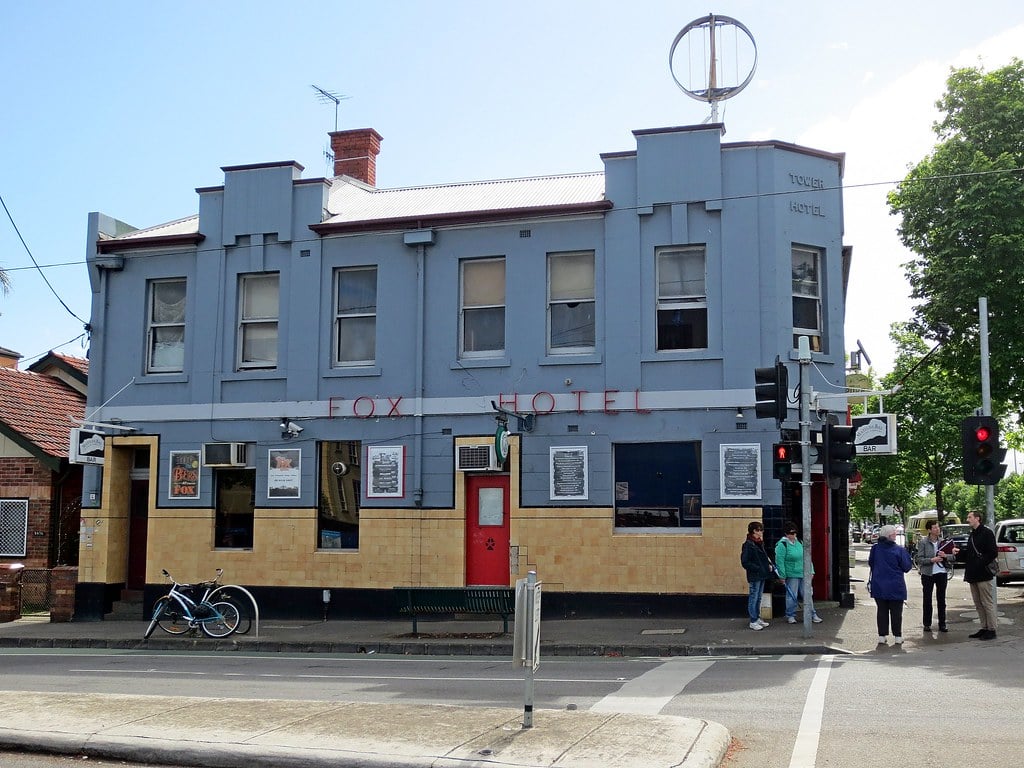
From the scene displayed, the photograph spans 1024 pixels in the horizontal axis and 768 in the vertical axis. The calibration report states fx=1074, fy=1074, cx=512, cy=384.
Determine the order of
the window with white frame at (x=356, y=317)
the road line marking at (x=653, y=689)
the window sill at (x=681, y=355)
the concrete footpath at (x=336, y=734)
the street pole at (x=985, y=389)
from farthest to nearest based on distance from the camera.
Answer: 1. the window with white frame at (x=356, y=317)
2. the window sill at (x=681, y=355)
3. the street pole at (x=985, y=389)
4. the road line marking at (x=653, y=689)
5. the concrete footpath at (x=336, y=734)

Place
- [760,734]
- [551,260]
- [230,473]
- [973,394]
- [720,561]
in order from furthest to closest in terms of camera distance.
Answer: [973,394] → [230,473] → [551,260] → [720,561] → [760,734]

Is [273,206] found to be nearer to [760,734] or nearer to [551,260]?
[551,260]

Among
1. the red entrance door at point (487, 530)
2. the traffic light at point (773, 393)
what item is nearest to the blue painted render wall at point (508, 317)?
the red entrance door at point (487, 530)

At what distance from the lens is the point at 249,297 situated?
2064cm

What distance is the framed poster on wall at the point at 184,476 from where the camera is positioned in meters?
20.3

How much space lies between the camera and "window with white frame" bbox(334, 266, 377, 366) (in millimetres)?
19891

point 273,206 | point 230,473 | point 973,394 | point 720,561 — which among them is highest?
point 273,206

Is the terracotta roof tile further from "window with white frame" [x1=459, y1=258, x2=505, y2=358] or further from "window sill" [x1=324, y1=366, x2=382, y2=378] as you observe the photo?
"window with white frame" [x1=459, y1=258, x2=505, y2=358]

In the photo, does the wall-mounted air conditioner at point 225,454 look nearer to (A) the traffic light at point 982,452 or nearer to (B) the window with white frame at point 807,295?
(B) the window with white frame at point 807,295

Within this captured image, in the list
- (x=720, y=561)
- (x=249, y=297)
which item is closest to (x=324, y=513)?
(x=249, y=297)

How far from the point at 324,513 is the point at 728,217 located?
8.92 metres

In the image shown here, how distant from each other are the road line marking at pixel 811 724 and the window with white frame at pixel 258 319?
12.1 m

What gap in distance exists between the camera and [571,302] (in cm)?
1883

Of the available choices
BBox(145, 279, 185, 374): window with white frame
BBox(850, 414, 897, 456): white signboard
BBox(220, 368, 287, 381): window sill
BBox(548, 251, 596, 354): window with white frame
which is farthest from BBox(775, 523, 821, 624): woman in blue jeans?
BBox(145, 279, 185, 374): window with white frame
